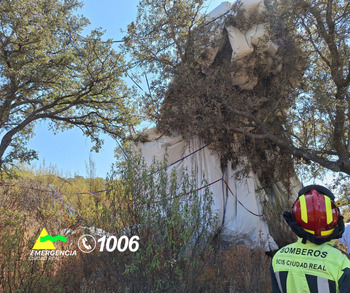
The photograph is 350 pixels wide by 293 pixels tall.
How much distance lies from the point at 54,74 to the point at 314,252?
36.5 feet

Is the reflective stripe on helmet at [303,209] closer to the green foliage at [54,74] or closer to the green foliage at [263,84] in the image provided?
the green foliage at [263,84]

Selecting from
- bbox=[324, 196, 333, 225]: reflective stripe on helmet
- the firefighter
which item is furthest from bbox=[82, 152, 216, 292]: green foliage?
bbox=[324, 196, 333, 225]: reflective stripe on helmet

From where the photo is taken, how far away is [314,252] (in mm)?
2014

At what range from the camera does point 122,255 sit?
379 cm

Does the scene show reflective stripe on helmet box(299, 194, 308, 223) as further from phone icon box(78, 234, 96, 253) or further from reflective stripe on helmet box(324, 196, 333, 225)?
phone icon box(78, 234, 96, 253)

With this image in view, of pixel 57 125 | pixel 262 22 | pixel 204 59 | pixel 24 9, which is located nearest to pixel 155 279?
pixel 204 59

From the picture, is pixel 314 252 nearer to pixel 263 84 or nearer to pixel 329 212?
pixel 329 212

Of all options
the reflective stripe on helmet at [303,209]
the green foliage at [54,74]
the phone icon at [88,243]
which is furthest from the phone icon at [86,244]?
the green foliage at [54,74]

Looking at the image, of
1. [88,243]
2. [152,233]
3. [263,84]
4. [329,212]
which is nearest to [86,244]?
[88,243]

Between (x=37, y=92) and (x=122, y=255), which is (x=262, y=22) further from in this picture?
(x=37, y=92)

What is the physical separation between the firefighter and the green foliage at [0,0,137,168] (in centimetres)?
1030

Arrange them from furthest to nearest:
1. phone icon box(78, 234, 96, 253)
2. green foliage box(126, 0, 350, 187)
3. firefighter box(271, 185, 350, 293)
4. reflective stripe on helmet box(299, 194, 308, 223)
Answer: green foliage box(126, 0, 350, 187), phone icon box(78, 234, 96, 253), reflective stripe on helmet box(299, 194, 308, 223), firefighter box(271, 185, 350, 293)

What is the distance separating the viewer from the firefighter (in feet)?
6.24

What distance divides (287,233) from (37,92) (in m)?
10.1
